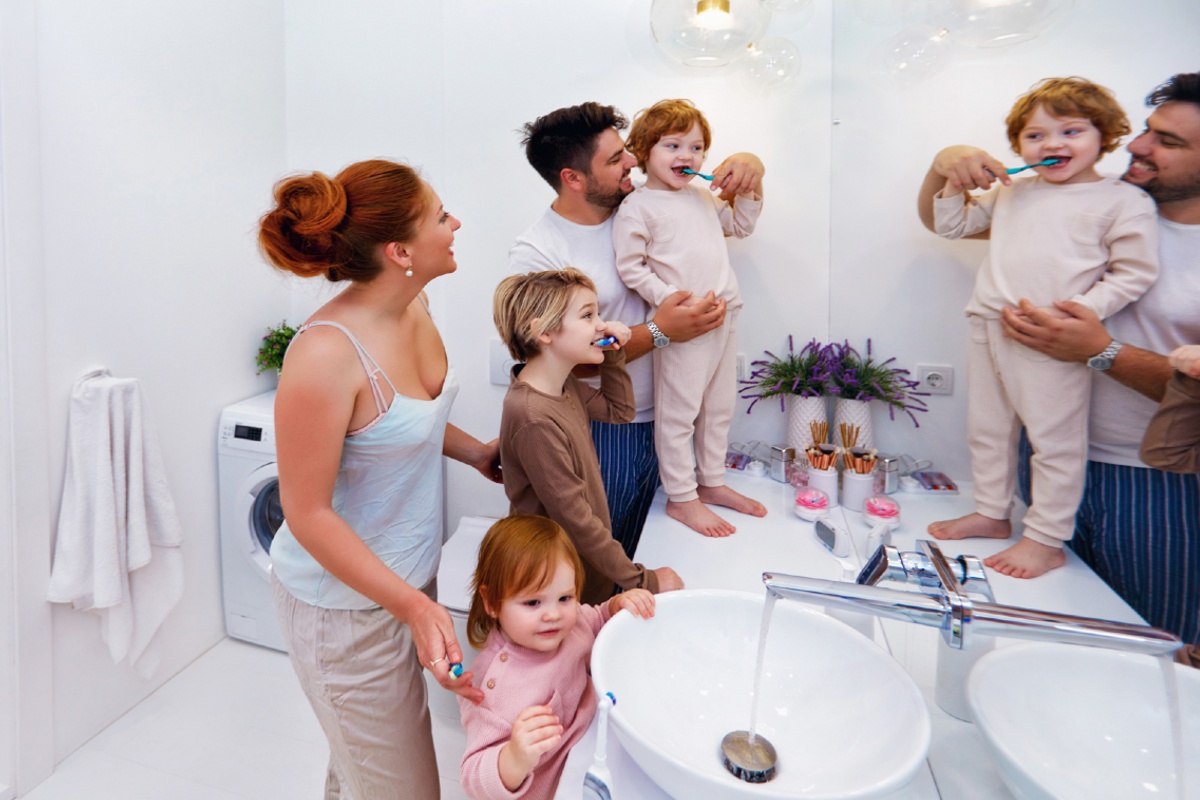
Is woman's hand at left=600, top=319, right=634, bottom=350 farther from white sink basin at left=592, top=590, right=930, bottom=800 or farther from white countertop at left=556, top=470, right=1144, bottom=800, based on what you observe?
white sink basin at left=592, top=590, right=930, bottom=800

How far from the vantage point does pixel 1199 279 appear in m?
0.66

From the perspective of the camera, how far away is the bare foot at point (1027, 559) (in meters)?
0.86

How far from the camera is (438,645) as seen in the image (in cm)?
93

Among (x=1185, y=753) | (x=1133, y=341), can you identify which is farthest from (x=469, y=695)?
(x=1133, y=341)

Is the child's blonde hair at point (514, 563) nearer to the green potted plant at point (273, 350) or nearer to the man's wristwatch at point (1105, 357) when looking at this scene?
the man's wristwatch at point (1105, 357)

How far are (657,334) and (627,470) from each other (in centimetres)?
41

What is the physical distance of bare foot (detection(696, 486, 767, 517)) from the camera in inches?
59.7

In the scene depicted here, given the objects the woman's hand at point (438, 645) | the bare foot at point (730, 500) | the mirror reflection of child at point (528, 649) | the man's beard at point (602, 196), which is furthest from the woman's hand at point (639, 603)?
the man's beard at point (602, 196)

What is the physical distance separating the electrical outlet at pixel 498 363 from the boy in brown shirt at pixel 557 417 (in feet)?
2.83

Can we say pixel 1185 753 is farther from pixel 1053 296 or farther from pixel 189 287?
pixel 189 287

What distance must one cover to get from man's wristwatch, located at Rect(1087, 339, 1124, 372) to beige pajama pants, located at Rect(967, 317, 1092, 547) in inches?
0.9

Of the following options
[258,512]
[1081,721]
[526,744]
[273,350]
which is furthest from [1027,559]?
[273,350]

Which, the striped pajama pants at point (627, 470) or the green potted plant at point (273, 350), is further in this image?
the green potted plant at point (273, 350)

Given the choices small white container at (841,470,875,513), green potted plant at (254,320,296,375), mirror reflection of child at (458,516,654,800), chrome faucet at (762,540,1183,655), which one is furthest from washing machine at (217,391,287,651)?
chrome faucet at (762,540,1183,655)
